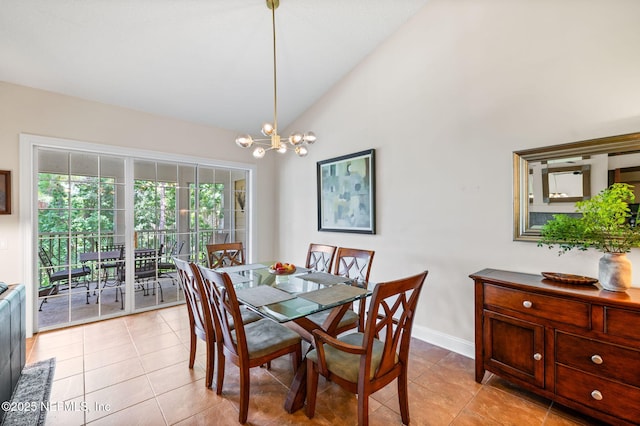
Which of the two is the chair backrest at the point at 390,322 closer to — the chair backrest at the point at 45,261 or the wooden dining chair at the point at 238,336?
the wooden dining chair at the point at 238,336

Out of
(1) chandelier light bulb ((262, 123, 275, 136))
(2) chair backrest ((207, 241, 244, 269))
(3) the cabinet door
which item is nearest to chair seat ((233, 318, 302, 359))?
(2) chair backrest ((207, 241, 244, 269))

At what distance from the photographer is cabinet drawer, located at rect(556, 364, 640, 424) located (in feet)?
5.18

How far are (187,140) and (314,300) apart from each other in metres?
3.29

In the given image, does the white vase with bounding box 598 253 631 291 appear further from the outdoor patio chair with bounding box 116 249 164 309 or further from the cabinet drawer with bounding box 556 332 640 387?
the outdoor patio chair with bounding box 116 249 164 309

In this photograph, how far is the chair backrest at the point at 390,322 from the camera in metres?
1.42

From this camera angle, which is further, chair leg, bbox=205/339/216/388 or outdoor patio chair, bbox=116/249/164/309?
outdoor patio chair, bbox=116/249/164/309

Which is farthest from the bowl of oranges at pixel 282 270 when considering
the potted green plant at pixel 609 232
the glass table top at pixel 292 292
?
the potted green plant at pixel 609 232

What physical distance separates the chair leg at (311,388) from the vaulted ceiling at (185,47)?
3057mm

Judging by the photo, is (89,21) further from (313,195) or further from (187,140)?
(313,195)

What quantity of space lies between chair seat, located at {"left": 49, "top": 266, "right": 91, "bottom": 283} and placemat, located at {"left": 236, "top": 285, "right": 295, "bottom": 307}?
2574mm

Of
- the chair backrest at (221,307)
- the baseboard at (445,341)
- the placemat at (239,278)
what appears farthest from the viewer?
the baseboard at (445,341)

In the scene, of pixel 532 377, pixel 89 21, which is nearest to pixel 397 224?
pixel 532 377

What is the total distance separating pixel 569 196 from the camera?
7.06 ft

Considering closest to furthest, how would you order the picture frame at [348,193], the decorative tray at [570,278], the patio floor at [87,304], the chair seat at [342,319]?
the decorative tray at [570,278], the chair seat at [342,319], the patio floor at [87,304], the picture frame at [348,193]
